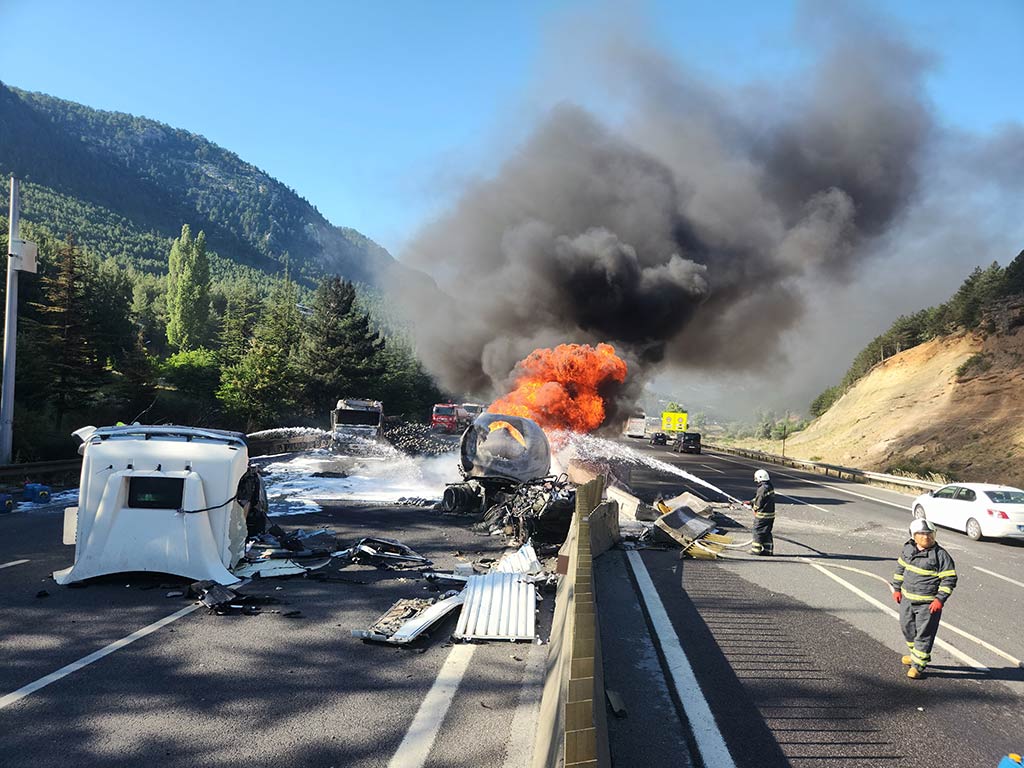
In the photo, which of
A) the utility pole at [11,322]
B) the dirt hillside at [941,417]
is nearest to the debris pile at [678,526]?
the utility pole at [11,322]

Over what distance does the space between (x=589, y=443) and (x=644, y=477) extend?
31.4 feet

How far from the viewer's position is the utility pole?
1527cm

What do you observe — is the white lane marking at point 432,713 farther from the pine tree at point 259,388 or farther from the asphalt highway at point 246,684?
the pine tree at point 259,388

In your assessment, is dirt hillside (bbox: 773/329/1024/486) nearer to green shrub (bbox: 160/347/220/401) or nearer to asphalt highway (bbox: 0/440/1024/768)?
asphalt highway (bbox: 0/440/1024/768)

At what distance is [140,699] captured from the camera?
4551 millimetres

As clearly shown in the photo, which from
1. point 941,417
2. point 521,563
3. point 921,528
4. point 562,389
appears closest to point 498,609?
point 521,563

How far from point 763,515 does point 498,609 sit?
591 centimetres

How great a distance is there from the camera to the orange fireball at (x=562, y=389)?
2809 centimetres

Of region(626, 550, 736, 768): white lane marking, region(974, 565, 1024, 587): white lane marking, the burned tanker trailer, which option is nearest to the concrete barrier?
region(626, 550, 736, 768): white lane marking

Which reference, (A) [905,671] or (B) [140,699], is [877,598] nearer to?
(A) [905,671]

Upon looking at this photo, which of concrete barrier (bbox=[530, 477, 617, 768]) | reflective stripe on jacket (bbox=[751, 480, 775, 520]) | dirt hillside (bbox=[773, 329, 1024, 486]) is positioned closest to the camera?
→ concrete barrier (bbox=[530, 477, 617, 768])

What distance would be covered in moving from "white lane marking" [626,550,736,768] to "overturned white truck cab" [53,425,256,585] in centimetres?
485

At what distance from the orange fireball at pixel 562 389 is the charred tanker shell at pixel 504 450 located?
1284 cm

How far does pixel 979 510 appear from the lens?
1455cm
